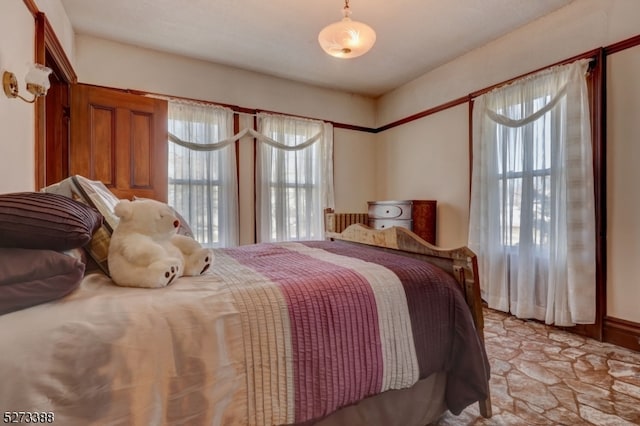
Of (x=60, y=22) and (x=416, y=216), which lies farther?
(x=416, y=216)

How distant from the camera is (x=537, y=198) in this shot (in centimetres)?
271

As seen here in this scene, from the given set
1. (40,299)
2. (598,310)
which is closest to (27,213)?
(40,299)

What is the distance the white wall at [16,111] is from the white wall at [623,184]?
3.98m

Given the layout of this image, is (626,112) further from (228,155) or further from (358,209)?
(228,155)

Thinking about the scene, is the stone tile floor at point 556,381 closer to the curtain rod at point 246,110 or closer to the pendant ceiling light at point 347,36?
the pendant ceiling light at point 347,36

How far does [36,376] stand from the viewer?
0.71 metres

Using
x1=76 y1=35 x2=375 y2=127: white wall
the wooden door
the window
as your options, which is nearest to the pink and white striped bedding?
the window

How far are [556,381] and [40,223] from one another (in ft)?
8.37

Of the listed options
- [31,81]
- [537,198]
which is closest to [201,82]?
[31,81]

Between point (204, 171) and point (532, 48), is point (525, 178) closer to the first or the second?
point (532, 48)

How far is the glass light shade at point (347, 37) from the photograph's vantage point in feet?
6.53

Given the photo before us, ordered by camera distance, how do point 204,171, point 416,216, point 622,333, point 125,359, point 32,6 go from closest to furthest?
point 125,359 < point 32,6 < point 622,333 < point 204,171 < point 416,216

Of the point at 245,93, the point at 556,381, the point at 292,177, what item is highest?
the point at 245,93

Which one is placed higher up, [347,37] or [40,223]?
[347,37]
